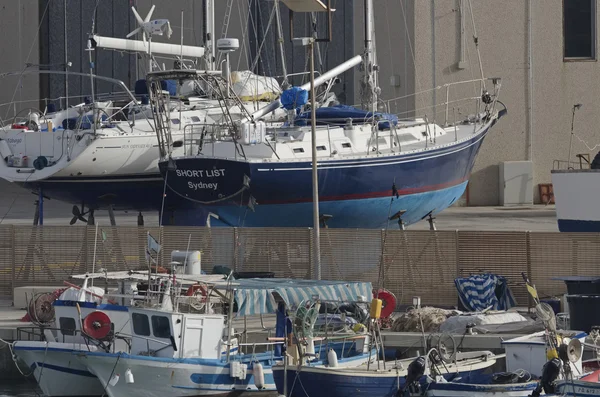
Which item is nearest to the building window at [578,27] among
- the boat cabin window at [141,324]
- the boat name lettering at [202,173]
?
the boat name lettering at [202,173]

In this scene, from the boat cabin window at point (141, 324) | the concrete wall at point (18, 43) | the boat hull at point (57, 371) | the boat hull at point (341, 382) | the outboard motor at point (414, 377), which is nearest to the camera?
the outboard motor at point (414, 377)

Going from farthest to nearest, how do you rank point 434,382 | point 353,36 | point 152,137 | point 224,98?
point 353,36
point 152,137
point 224,98
point 434,382

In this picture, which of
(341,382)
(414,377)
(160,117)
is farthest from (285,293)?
(160,117)

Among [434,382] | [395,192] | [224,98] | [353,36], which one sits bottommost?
[434,382]

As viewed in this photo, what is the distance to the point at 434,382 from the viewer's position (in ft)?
62.2

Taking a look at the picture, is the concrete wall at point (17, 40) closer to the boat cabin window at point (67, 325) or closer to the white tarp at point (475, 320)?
the boat cabin window at point (67, 325)

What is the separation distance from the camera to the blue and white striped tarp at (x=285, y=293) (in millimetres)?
21438

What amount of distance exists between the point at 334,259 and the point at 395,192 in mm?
7067

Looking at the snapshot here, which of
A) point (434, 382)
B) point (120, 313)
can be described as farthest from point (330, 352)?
point (120, 313)

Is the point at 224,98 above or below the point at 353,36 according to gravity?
below

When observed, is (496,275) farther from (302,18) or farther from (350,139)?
(302,18)

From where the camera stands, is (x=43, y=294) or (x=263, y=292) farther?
(x=43, y=294)

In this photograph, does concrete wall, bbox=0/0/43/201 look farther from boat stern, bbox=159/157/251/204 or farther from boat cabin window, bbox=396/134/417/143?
boat cabin window, bbox=396/134/417/143

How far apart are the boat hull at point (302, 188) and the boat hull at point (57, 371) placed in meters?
10.1
